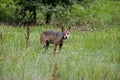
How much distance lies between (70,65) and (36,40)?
685 cm

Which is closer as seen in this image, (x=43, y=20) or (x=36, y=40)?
(x=36, y=40)

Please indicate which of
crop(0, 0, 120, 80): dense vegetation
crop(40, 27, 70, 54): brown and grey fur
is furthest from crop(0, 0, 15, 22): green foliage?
crop(40, 27, 70, 54): brown and grey fur

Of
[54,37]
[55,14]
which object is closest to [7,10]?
[55,14]

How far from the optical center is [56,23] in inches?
839

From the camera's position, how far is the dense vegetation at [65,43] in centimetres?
712

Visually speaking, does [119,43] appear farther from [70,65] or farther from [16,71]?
[16,71]

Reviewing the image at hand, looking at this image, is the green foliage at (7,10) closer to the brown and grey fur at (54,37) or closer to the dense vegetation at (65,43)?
the dense vegetation at (65,43)

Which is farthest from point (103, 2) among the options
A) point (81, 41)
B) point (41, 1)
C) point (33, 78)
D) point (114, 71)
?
point (33, 78)

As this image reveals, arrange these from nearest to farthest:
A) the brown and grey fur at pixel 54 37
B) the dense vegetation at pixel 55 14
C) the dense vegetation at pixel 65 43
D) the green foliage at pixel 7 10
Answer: the dense vegetation at pixel 65 43, the brown and grey fur at pixel 54 37, the dense vegetation at pixel 55 14, the green foliage at pixel 7 10

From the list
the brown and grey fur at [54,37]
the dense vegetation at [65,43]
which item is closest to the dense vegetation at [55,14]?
the dense vegetation at [65,43]

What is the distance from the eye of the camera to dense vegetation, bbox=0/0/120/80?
7.12 meters

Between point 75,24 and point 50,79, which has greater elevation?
point 50,79

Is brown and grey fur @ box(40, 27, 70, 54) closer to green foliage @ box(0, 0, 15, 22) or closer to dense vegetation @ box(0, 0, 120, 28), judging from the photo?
dense vegetation @ box(0, 0, 120, 28)

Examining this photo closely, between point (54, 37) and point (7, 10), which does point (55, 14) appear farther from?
point (54, 37)
